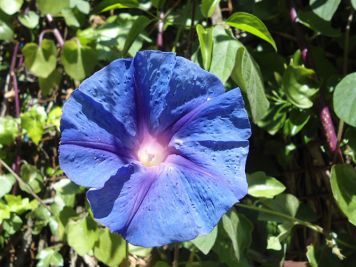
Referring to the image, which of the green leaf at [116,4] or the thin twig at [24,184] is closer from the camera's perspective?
the green leaf at [116,4]

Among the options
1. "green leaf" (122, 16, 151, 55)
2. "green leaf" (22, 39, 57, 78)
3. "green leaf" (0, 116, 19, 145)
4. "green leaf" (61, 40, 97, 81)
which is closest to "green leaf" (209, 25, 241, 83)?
"green leaf" (122, 16, 151, 55)

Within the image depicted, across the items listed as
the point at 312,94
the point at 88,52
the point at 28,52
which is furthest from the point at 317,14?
the point at 28,52

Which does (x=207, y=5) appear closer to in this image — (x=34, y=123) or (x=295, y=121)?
(x=295, y=121)

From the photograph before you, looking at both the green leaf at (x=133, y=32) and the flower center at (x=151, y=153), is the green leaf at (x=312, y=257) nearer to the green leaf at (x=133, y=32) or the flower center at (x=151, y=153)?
the flower center at (x=151, y=153)

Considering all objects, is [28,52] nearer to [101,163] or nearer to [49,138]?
[49,138]

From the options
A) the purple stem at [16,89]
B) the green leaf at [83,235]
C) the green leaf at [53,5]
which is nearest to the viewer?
the green leaf at [83,235]

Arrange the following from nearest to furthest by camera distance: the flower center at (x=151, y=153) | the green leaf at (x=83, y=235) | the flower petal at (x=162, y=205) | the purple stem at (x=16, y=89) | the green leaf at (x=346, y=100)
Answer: the flower petal at (x=162, y=205), the flower center at (x=151, y=153), the green leaf at (x=346, y=100), the green leaf at (x=83, y=235), the purple stem at (x=16, y=89)

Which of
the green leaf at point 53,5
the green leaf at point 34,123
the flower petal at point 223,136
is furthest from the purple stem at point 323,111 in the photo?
the green leaf at point 34,123

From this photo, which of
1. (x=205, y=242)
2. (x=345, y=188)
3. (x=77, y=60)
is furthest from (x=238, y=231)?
(x=77, y=60)
